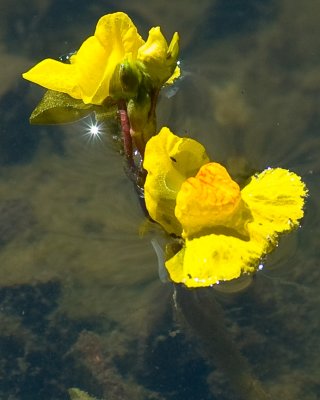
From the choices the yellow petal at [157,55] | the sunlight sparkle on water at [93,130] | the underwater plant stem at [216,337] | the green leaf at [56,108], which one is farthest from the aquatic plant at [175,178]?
the sunlight sparkle on water at [93,130]

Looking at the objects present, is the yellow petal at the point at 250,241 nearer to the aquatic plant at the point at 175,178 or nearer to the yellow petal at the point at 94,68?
the aquatic plant at the point at 175,178

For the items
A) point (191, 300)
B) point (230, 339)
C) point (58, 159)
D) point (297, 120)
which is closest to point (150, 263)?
point (191, 300)

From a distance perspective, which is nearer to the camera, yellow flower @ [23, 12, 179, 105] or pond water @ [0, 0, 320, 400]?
yellow flower @ [23, 12, 179, 105]

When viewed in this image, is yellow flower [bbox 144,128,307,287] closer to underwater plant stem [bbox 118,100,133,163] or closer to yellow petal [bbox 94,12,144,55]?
underwater plant stem [bbox 118,100,133,163]

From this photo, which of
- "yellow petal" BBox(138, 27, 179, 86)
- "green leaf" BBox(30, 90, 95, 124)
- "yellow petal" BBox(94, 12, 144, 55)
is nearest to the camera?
"yellow petal" BBox(138, 27, 179, 86)

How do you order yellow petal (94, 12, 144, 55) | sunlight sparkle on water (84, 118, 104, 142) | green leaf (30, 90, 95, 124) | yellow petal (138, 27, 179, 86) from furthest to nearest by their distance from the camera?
sunlight sparkle on water (84, 118, 104, 142) < green leaf (30, 90, 95, 124) < yellow petal (94, 12, 144, 55) < yellow petal (138, 27, 179, 86)

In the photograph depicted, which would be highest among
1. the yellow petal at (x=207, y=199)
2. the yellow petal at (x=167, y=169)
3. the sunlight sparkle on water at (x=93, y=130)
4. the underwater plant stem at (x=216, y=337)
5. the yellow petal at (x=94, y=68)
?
the sunlight sparkle on water at (x=93, y=130)

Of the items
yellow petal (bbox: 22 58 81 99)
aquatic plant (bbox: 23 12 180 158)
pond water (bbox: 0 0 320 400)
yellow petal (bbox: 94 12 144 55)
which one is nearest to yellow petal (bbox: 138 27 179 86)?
aquatic plant (bbox: 23 12 180 158)
